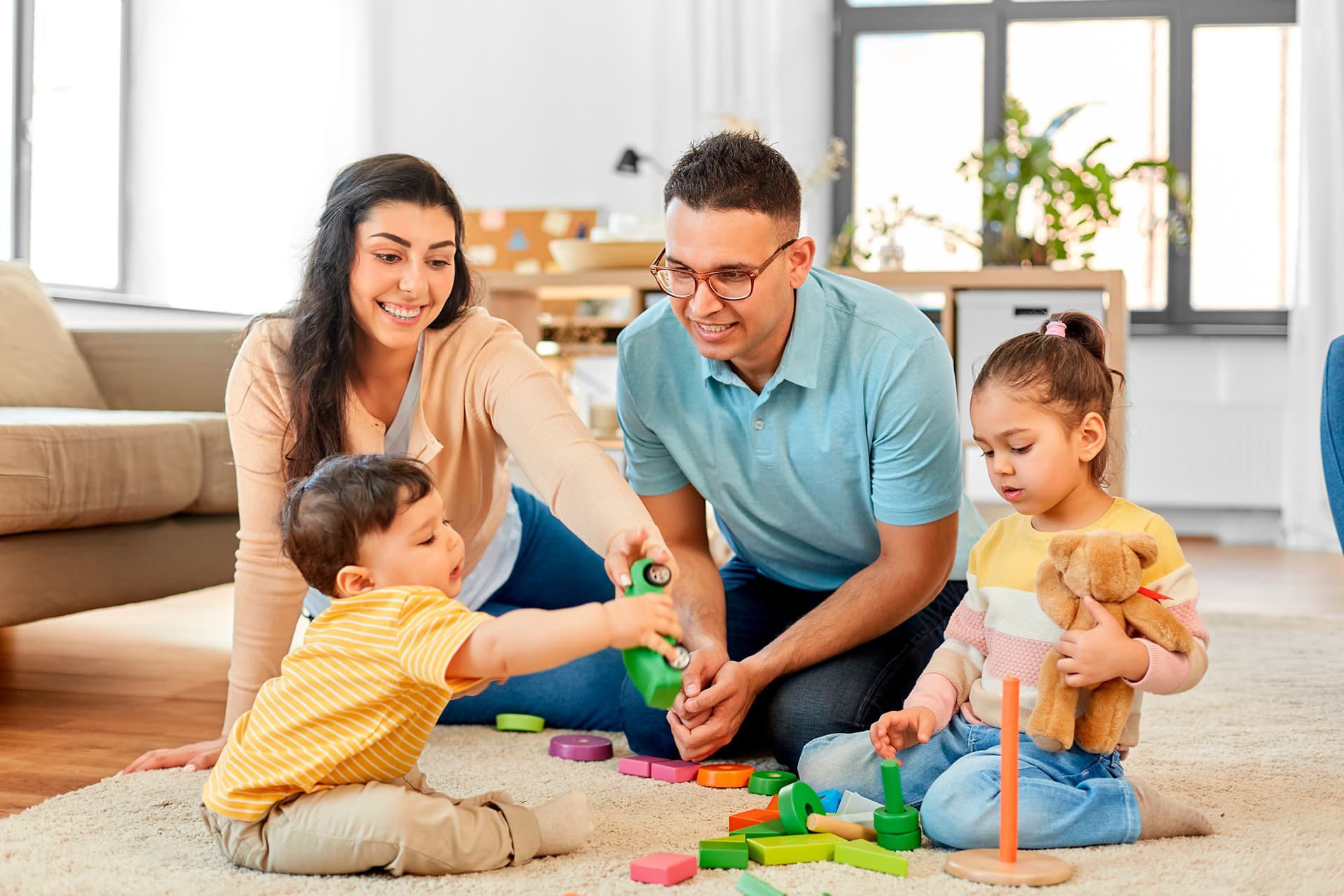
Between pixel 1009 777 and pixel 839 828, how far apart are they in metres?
0.22

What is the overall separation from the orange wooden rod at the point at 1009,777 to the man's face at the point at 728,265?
57 cm

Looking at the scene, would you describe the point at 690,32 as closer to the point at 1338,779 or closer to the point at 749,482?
the point at 749,482

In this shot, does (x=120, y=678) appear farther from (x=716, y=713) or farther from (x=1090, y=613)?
(x=1090, y=613)

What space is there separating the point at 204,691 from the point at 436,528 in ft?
3.71

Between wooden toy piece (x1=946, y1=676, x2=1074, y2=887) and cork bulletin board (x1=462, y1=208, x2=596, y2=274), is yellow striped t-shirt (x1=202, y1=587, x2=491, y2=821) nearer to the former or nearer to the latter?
wooden toy piece (x1=946, y1=676, x2=1074, y2=887)

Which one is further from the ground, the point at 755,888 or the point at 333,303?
the point at 333,303

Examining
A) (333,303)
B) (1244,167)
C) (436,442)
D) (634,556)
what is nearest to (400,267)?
(333,303)

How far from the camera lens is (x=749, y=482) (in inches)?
68.5

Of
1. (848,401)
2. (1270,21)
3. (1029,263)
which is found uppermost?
(1270,21)

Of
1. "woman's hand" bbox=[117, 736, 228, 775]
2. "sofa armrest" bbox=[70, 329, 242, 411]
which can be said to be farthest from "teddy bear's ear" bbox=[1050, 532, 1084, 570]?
"sofa armrest" bbox=[70, 329, 242, 411]

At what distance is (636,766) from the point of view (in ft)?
5.51

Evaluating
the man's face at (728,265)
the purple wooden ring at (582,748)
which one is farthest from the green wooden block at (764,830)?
the man's face at (728,265)

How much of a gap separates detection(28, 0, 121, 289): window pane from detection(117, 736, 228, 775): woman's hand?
2.86 metres

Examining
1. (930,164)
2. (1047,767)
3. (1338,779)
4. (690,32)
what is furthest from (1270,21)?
(1047,767)
